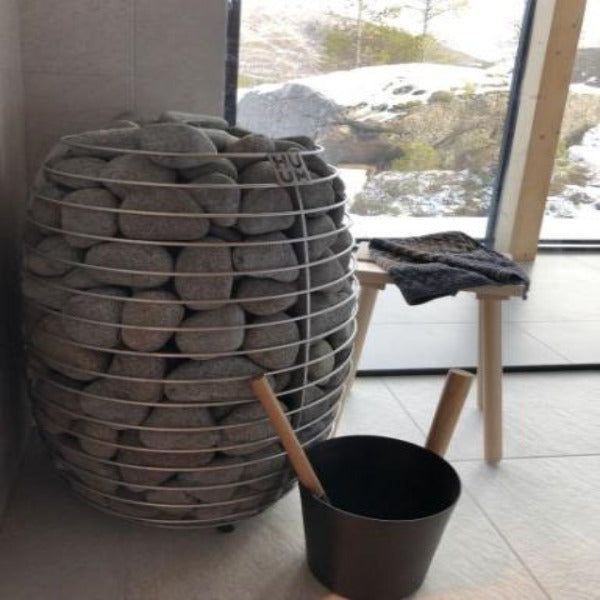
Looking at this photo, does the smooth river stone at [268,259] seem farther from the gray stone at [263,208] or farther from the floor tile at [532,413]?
the floor tile at [532,413]

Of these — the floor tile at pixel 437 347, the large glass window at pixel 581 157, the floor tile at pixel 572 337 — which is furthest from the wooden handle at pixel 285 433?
the large glass window at pixel 581 157

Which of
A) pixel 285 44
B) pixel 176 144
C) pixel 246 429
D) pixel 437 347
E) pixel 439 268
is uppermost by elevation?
pixel 285 44

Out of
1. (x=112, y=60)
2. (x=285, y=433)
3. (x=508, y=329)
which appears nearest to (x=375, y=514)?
(x=285, y=433)

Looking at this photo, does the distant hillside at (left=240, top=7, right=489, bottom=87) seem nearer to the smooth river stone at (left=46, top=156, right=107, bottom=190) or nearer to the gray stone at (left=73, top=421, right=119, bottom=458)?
the smooth river stone at (left=46, top=156, right=107, bottom=190)

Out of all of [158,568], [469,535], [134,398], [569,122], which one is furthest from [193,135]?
[569,122]

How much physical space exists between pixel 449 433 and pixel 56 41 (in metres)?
0.80

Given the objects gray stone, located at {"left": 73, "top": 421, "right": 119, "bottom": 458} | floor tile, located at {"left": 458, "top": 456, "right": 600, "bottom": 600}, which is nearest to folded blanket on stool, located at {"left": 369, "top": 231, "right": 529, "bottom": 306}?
floor tile, located at {"left": 458, "top": 456, "right": 600, "bottom": 600}

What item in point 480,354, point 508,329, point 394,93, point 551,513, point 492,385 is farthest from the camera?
point 394,93

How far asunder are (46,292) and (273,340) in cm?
28

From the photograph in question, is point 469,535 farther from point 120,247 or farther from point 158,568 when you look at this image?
point 120,247

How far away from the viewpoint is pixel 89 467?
90 cm

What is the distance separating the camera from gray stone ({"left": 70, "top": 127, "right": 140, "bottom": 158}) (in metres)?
0.82

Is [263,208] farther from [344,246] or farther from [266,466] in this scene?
[266,466]

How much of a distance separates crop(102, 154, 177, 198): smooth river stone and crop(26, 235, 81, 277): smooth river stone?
9cm
